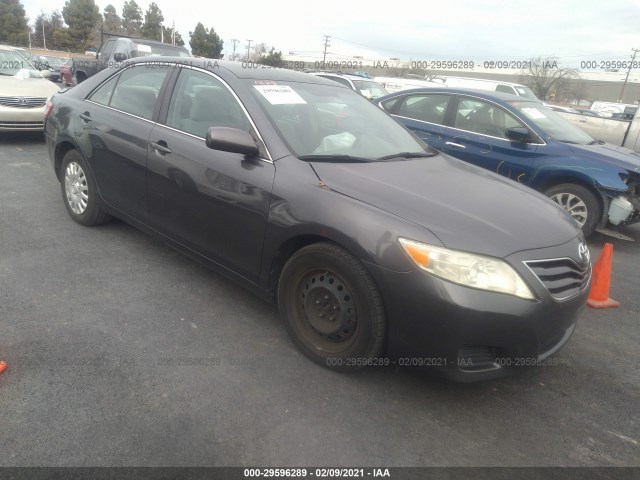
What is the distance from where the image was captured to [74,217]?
451cm

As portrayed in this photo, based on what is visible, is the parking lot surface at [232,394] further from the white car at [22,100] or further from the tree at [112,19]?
the tree at [112,19]

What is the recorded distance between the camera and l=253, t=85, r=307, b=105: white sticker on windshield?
10.3ft

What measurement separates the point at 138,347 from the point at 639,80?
263 feet

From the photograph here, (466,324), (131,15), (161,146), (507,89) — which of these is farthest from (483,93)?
(131,15)

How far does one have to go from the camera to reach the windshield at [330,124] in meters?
2.99

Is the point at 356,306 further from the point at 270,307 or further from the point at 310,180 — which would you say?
the point at 270,307

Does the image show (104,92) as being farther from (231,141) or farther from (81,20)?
(81,20)

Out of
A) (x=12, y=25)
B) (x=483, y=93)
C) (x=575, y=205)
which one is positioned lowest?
(x=575, y=205)

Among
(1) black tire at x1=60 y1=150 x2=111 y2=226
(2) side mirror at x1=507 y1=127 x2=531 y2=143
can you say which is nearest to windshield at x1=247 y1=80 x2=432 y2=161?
(1) black tire at x1=60 y1=150 x2=111 y2=226

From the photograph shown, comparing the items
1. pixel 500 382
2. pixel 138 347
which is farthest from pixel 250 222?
pixel 500 382

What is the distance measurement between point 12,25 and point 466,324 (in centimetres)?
6454

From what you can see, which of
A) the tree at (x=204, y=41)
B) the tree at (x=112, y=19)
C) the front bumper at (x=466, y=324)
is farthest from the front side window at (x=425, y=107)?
the tree at (x=112, y=19)

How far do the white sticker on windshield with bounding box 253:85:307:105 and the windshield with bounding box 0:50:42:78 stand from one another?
7.00 meters

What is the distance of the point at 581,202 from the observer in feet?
17.9
